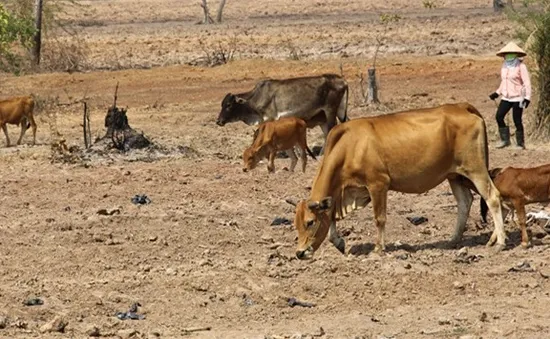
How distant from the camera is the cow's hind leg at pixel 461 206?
47.9ft

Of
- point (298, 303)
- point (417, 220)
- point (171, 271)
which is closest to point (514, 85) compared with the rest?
point (417, 220)

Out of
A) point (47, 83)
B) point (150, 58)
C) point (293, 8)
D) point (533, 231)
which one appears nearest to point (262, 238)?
point (533, 231)

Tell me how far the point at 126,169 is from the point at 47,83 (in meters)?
17.7

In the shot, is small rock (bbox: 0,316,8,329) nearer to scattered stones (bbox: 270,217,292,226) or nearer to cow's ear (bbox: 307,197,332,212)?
cow's ear (bbox: 307,197,332,212)

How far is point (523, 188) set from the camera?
1433cm

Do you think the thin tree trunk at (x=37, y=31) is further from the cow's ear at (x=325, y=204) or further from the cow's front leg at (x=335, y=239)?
the cow's ear at (x=325, y=204)

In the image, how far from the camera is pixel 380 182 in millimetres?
14188

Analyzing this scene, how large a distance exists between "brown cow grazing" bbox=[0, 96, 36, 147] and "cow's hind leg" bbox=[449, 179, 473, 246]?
10.6 m

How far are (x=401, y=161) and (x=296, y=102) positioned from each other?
29.1 feet

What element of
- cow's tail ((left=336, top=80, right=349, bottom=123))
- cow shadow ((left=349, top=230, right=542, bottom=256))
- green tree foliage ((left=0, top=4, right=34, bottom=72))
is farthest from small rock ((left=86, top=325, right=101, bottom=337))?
green tree foliage ((left=0, top=4, right=34, bottom=72))

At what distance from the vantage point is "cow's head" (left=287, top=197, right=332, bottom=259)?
13.7 metres

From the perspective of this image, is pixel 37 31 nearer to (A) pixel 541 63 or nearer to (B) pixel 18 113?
(B) pixel 18 113

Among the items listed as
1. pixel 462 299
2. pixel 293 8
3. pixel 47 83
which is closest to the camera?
pixel 462 299

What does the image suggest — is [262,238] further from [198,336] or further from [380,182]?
[198,336]
